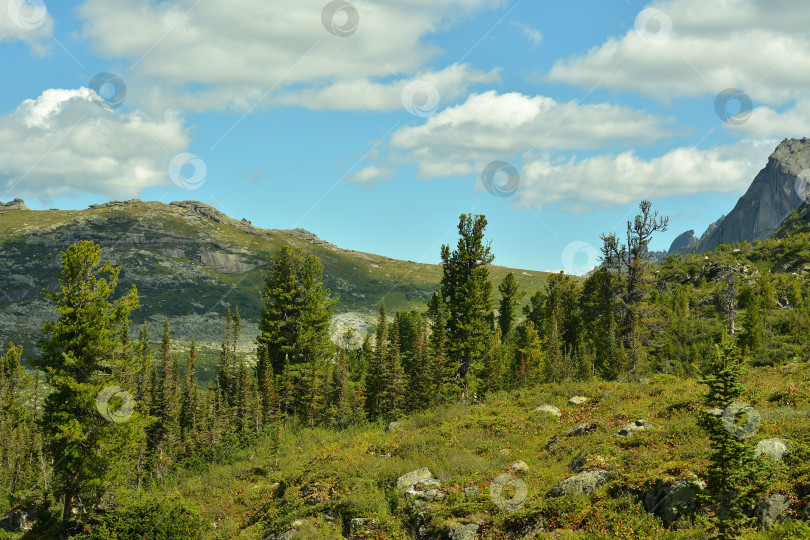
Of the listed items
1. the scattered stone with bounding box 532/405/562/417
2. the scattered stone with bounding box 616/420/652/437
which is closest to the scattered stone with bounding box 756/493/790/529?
the scattered stone with bounding box 616/420/652/437

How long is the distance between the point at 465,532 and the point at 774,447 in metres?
9.33

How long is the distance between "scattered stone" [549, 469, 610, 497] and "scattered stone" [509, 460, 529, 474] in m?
2.61

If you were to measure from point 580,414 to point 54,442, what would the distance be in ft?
87.9

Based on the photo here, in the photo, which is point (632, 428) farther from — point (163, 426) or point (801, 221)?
point (801, 221)

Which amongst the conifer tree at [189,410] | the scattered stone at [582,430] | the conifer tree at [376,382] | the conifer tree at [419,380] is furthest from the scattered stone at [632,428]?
the conifer tree at [189,410]

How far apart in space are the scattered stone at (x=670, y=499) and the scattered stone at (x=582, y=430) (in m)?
7.15

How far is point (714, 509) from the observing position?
12664 millimetres

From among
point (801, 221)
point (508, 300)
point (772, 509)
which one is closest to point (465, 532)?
point (772, 509)

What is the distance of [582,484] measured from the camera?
52.5ft

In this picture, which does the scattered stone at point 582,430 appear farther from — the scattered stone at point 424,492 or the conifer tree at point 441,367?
the conifer tree at point 441,367

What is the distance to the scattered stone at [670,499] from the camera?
1317 centimetres

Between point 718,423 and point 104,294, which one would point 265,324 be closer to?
point 104,294

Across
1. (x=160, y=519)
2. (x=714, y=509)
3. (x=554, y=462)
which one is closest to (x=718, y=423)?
(x=714, y=509)

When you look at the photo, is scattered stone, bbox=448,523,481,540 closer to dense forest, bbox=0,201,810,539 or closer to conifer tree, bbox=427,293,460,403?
dense forest, bbox=0,201,810,539
